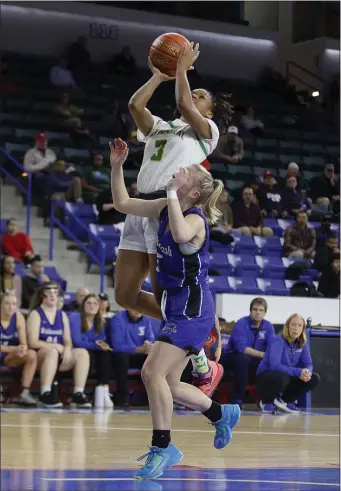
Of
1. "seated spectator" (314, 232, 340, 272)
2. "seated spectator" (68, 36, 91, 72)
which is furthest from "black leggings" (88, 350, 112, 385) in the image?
"seated spectator" (68, 36, 91, 72)

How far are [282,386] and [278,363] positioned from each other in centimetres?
37

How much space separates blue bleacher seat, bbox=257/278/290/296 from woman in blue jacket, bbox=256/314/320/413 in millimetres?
3111

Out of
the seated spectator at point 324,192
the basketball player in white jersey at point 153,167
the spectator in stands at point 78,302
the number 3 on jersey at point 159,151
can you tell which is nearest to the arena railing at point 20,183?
the spectator in stands at point 78,302

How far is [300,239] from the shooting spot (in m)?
15.9

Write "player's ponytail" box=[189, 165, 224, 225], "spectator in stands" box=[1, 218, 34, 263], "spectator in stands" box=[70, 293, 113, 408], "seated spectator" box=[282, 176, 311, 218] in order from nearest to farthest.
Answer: "player's ponytail" box=[189, 165, 224, 225], "spectator in stands" box=[70, 293, 113, 408], "spectator in stands" box=[1, 218, 34, 263], "seated spectator" box=[282, 176, 311, 218]

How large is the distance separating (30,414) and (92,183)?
6.60 meters

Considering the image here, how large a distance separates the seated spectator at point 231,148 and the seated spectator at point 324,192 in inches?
51.9

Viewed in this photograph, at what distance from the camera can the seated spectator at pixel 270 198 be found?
54.9 ft

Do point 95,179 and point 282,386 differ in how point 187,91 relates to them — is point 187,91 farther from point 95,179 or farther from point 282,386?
point 95,179

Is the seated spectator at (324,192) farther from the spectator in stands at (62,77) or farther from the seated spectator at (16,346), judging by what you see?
the seated spectator at (16,346)

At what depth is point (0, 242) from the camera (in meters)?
13.5

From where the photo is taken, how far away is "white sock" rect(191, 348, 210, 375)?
595 centimetres

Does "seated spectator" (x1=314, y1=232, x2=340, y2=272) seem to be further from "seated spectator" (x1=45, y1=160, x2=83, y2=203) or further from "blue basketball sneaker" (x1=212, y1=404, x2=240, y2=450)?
"blue basketball sneaker" (x1=212, y1=404, x2=240, y2=450)

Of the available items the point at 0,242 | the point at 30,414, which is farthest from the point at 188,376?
the point at 0,242
